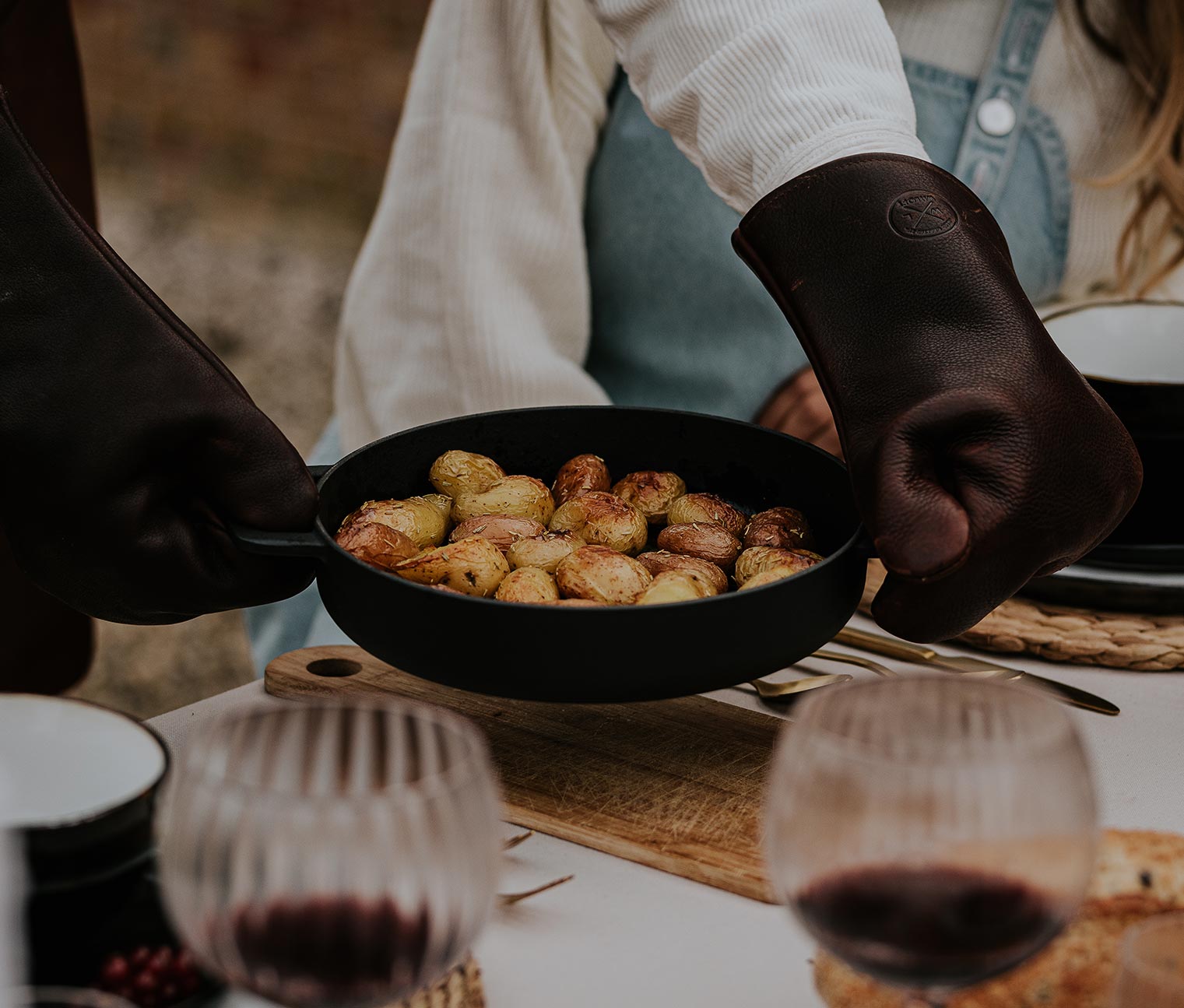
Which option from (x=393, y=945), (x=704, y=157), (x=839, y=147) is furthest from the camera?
(x=704, y=157)

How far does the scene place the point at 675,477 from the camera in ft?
2.68

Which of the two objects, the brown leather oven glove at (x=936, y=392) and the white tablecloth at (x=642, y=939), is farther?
the brown leather oven glove at (x=936, y=392)

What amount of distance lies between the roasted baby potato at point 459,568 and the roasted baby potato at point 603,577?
0.04 metres

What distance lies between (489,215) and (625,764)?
0.66 m

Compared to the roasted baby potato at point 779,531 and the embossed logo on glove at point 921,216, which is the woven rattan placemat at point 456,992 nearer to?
the roasted baby potato at point 779,531

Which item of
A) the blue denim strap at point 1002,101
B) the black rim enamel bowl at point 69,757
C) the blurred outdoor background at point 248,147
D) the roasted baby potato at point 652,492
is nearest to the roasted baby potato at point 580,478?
the roasted baby potato at point 652,492

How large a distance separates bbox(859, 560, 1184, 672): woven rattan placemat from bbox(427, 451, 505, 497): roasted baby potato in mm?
256

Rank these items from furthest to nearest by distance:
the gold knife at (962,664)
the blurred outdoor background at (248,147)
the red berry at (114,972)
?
the blurred outdoor background at (248,147)
the gold knife at (962,664)
the red berry at (114,972)

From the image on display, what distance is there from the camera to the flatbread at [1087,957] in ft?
1.56

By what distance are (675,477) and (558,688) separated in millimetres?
241

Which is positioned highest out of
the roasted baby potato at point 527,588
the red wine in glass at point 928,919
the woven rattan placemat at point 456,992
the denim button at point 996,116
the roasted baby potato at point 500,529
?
the denim button at point 996,116

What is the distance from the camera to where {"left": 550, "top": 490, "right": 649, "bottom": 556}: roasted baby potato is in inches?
29.4

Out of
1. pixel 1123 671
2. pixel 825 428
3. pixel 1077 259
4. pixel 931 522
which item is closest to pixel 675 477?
pixel 931 522

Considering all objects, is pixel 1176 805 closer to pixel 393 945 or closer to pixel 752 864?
pixel 752 864
